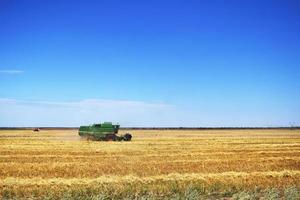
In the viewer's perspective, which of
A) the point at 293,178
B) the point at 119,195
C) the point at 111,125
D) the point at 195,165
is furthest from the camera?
the point at 111,125

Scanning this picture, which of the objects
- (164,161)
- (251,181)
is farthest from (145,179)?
(164,161)

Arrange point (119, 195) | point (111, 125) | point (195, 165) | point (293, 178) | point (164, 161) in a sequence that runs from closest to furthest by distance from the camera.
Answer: point (119, 195) → point (293, 178) → point (195, 165) → point (164, 161) → point (111, 125)

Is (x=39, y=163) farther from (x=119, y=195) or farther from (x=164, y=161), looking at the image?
(x=119, y=195)

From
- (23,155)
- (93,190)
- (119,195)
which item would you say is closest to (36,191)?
(93,190)

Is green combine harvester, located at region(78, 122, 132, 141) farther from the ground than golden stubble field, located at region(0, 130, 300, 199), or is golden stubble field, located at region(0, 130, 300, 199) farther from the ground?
green combine harvester, located at region(78, 122, 132, 141)

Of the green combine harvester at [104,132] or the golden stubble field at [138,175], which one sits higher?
the green combine harvester at [104,132]

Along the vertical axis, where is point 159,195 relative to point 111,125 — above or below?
below

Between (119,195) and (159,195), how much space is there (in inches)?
58.9

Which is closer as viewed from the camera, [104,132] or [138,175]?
[138,175]

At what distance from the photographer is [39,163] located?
1014 inches

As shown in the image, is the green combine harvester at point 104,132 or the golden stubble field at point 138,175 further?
the green combine harvester at point 104,132

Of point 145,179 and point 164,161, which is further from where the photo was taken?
point 164,161

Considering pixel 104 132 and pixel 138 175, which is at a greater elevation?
pixel 104 132

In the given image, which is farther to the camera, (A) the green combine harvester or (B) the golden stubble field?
(A) the green combine harvester
